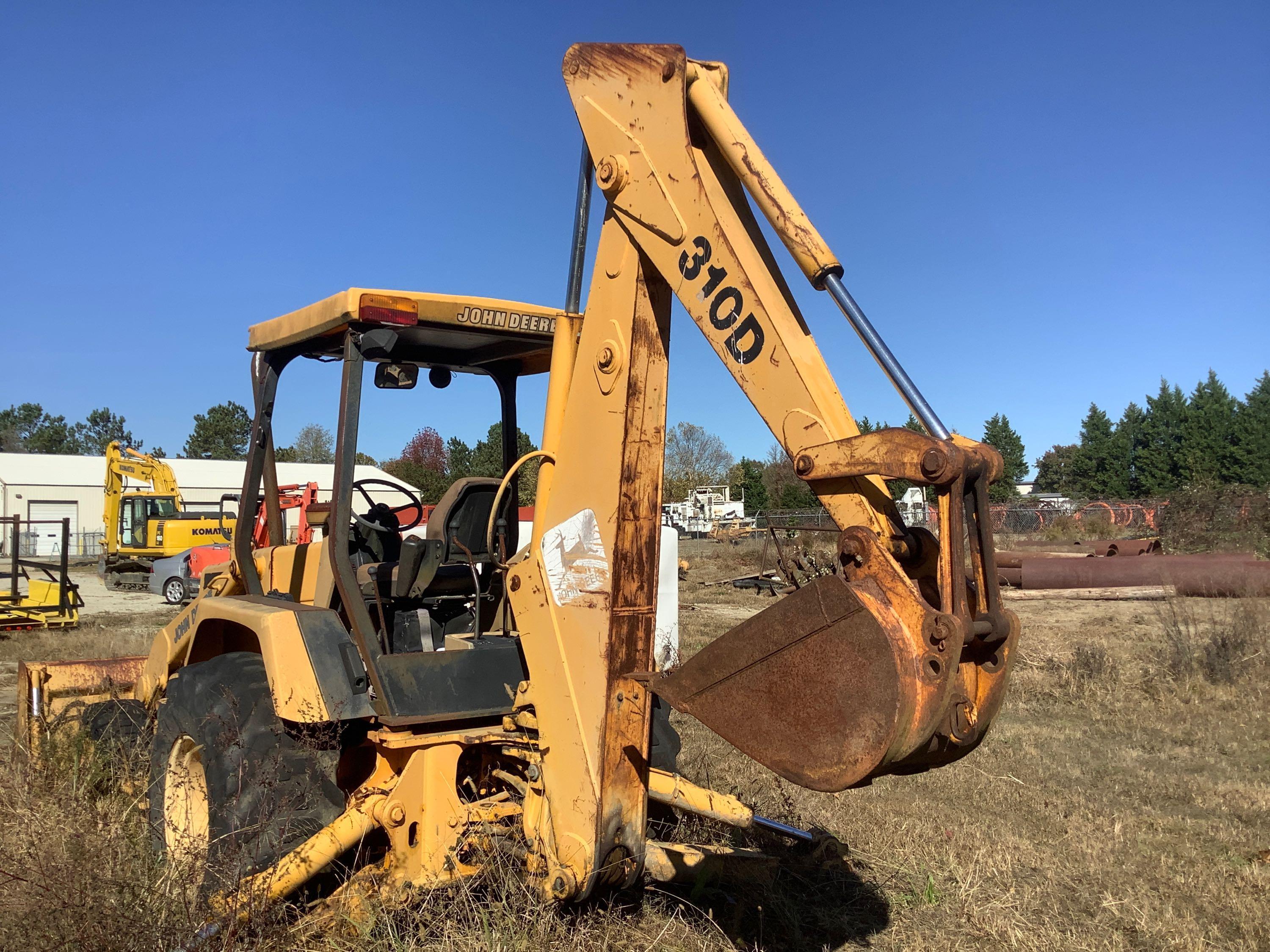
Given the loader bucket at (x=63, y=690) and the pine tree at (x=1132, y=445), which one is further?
the pine tree at (x=1132, y=445)

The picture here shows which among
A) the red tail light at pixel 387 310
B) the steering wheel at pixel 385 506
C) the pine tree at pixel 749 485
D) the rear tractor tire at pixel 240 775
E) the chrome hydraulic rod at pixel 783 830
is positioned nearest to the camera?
the rear tractor tire at pixel 240 775

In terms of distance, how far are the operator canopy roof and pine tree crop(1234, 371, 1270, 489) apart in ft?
223

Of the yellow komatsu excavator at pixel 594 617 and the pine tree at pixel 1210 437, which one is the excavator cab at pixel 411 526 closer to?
the yellow komatsu excavator at pixel 594 617

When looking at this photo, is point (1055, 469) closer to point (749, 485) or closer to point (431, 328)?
point (749, 485)

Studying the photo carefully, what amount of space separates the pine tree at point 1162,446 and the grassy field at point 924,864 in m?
66.3

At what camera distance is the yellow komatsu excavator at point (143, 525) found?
25.6m

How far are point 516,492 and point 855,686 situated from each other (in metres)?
2.39

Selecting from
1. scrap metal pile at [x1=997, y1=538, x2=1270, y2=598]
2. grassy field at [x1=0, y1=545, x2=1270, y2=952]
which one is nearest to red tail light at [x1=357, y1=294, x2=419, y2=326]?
grassy field at [x1=0, y1=545, x2=1270, y2=952]

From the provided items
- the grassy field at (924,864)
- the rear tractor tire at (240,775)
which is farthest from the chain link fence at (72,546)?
the rear tractor tire at (240,775)

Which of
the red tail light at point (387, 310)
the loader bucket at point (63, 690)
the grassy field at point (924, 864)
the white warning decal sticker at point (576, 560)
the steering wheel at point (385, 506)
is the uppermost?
the red tail light at point (387, 310)

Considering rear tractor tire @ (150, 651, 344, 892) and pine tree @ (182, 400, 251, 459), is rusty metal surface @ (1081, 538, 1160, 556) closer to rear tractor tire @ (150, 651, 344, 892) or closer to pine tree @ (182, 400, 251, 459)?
rear tractor tire @ (150, 651, 344, 892)

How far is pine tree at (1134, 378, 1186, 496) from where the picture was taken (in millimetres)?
68500

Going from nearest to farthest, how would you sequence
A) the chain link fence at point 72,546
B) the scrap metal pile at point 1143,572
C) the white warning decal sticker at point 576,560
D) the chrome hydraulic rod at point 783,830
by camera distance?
the white warning decal sticker at point 576,560 → the chrome hydraulic rod at point 783,830 → the scrap metal pile at point 1143,572 → the chain link fence at point 72,546

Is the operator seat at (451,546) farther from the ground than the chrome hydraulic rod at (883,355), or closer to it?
closer to it
